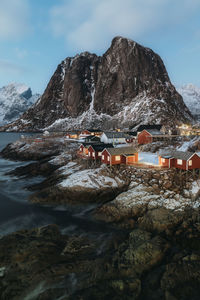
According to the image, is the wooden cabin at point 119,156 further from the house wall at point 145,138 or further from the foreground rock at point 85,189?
the house wall at point 145,138

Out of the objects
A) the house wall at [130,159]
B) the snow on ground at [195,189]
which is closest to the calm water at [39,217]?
the snow on ground at [195,189]

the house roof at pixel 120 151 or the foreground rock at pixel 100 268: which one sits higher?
the house roof at pixel 120 151

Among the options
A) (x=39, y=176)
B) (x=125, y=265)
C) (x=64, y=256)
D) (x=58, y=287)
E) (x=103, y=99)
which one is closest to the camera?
(x=58, y=287)

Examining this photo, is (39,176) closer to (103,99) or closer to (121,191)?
(121,191)

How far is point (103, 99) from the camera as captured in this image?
601ft

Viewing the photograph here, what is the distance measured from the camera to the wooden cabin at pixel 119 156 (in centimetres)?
3616

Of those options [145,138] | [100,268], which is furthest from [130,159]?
[145,138]

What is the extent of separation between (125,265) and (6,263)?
956 cm

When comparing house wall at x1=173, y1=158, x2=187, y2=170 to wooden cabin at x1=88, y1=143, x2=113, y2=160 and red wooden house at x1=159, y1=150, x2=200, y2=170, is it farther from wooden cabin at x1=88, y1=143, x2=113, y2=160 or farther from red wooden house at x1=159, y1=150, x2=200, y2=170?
wooden cabin at x1=88, y1=143, x2=113, y2=160

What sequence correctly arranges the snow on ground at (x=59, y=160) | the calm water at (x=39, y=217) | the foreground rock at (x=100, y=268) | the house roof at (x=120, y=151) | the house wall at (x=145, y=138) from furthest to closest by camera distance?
1. the house wall at (x=145, y=138)
2. the snow on ground at (x=59, y=160)
3. the house roof at (x=120, y=151)
4. the calm water at (x=39, y=217)
5. the foreground rock at (x=100, y=268)

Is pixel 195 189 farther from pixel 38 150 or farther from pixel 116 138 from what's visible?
pixel 38 150

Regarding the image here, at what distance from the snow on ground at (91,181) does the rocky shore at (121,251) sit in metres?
1.71

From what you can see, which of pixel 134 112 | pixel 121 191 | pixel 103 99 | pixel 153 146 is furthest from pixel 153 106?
pixel 121 191

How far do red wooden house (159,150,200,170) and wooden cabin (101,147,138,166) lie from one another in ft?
20.9
